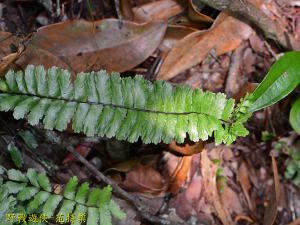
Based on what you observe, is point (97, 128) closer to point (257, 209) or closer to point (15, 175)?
point (15, 175)

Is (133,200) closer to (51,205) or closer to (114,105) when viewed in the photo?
(51,205)

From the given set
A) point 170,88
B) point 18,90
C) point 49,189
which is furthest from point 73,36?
point 49,189

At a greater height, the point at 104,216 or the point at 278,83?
the point at 278,83

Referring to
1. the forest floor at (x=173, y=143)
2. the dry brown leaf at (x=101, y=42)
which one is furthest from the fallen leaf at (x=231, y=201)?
the dry brown leaf at (x=101, y=42)

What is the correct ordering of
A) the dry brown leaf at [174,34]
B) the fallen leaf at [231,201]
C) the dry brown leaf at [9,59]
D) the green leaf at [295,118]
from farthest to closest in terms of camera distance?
the fallen leaf at [231,201] < the dry brown leaf at [174,34] < the green leaf at [295,118] < the dry brown leaf at [9,59]

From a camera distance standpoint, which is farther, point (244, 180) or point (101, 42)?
point (244, 180)

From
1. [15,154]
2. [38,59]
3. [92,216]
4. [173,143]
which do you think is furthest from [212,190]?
[38,59]

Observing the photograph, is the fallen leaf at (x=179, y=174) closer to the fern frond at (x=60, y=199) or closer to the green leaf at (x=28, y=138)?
the fern frond at (x=60, y=199)
